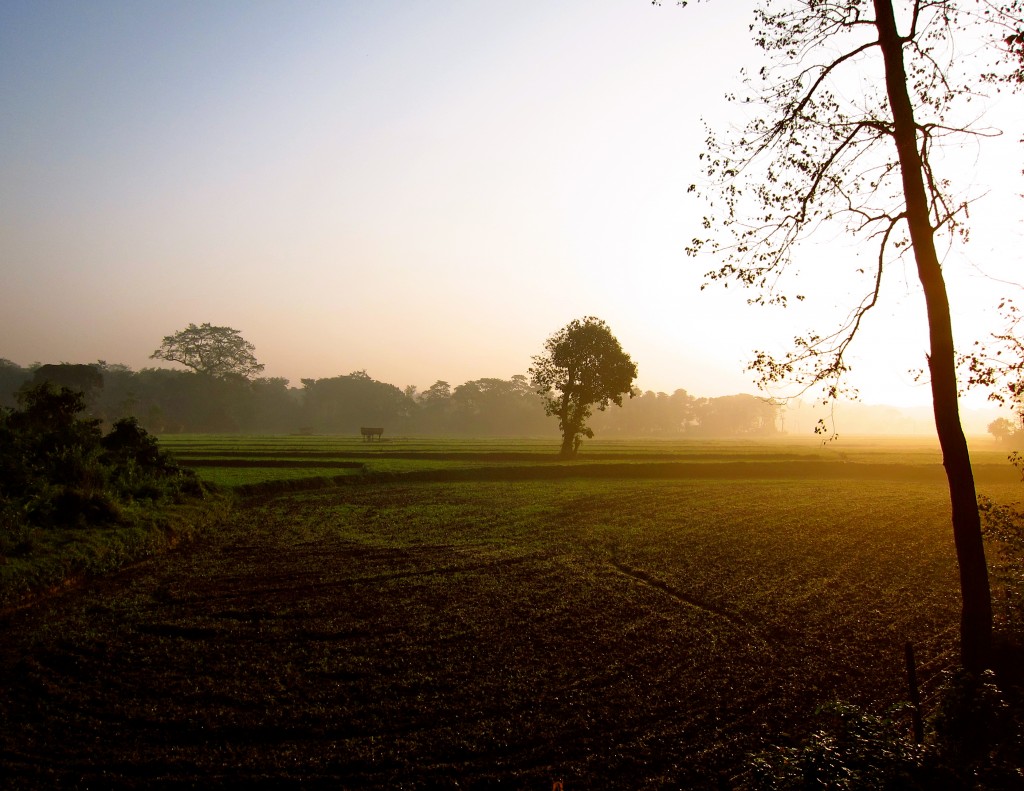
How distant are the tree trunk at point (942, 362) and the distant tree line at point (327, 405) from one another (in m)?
103

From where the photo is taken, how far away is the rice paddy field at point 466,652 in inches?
316

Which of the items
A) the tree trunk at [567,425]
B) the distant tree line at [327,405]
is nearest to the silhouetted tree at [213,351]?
the distant tree line at [327,405]

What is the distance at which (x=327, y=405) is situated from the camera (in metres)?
134

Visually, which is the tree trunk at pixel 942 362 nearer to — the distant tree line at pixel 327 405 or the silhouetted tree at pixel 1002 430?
the distant tree line at pixel 327 405

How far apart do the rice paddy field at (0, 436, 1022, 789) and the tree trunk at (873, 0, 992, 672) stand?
5.20 ft

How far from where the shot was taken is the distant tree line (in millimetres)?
104875

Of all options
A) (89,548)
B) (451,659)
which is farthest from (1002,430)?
(89,548)

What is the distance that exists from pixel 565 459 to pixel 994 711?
4553cm

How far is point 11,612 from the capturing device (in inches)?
537

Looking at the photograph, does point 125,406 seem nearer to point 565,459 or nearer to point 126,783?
point 565,459

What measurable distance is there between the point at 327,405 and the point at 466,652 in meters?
128

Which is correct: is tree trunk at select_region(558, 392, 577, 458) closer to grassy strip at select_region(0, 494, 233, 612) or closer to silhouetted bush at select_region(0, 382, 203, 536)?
silhouetted bush at select_region(0, 382, 203, 536)

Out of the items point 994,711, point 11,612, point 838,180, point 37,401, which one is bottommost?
point 11,612

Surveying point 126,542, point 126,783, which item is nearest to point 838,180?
point 126,783
